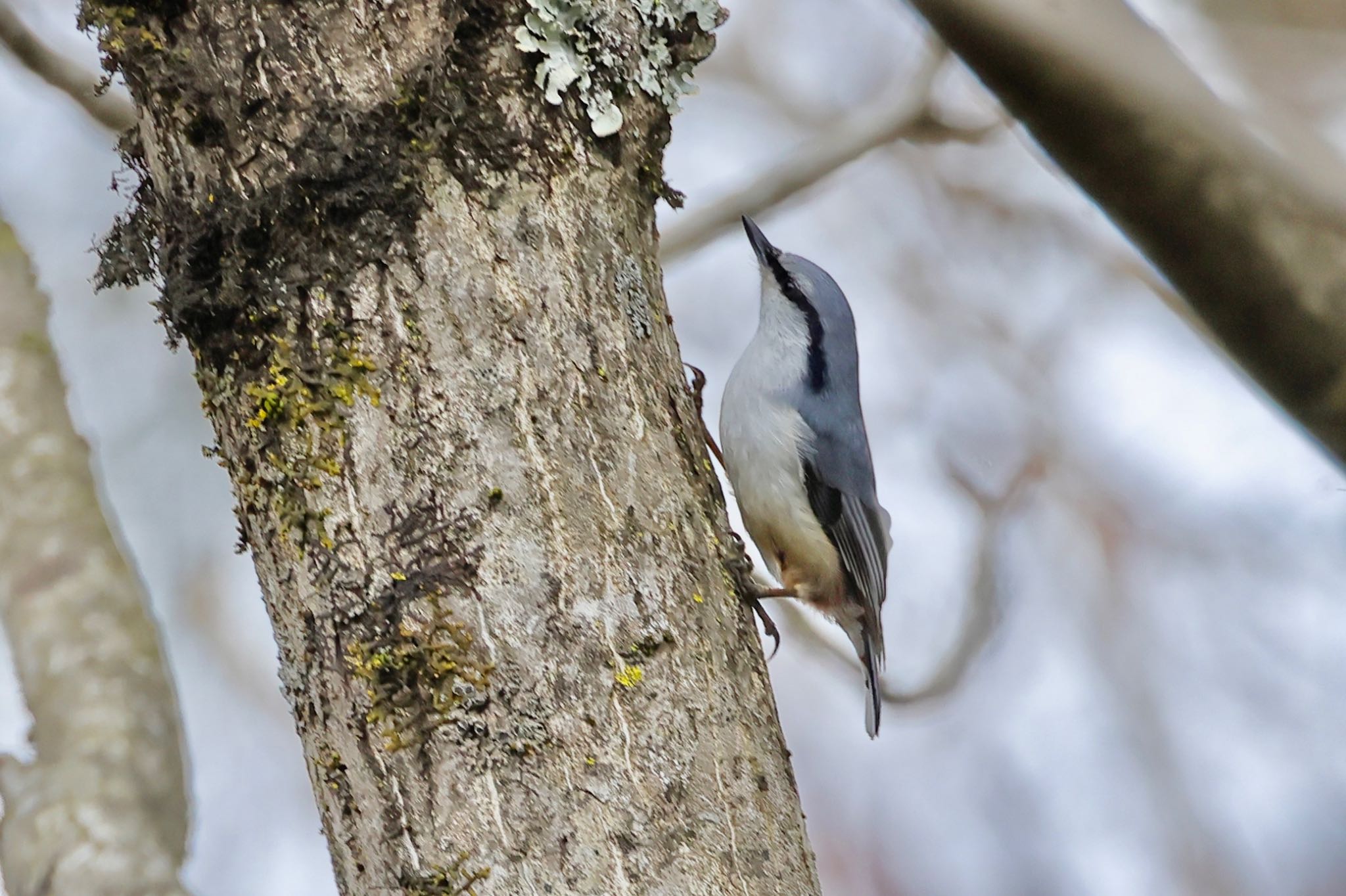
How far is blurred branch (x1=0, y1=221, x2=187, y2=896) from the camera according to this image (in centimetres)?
198

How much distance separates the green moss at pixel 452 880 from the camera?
1.25 metres

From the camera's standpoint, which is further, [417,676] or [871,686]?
[871,686]

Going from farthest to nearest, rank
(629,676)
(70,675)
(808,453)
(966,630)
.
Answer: (966,630)
(808,453)
(70,675)
(629,676)

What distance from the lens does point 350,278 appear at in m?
1.39

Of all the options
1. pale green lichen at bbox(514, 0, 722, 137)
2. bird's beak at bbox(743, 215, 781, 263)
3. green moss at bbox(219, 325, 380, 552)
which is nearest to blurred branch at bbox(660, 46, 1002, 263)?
bird's beak at bbox(743, 215, 781, 263)

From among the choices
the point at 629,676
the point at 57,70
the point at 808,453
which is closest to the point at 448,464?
the point at 629,676

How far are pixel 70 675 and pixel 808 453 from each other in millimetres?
1644

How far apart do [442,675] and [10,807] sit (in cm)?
126

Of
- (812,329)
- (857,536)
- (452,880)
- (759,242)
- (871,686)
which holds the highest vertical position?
(759,242)

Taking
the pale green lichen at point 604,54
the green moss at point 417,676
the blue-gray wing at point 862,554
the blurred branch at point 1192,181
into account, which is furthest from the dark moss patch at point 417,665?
the blue-gray wing at point 862,554

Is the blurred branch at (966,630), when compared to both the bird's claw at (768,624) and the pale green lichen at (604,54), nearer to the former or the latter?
the bird's claw at (768,624)

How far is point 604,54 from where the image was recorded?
1.55m

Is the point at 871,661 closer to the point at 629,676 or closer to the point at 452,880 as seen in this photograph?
the point at 629,676

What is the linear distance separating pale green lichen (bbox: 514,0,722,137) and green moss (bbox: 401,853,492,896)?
947mm
